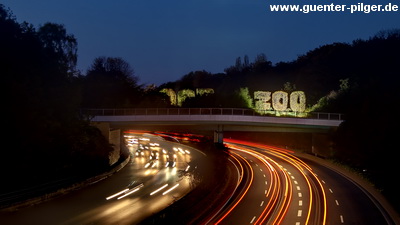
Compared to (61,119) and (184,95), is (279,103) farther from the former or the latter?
(184,95)

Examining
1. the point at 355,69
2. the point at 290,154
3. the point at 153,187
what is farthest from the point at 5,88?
the point at 355,69

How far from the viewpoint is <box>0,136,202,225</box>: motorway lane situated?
933 inches

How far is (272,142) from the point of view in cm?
7119

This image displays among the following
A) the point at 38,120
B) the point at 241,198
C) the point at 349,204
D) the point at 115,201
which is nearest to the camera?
the point at 349,204

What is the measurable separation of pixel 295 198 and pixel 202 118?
940 inches

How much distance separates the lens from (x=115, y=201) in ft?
94.2

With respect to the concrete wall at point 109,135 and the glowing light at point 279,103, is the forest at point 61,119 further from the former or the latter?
the glowing light at point 279,103

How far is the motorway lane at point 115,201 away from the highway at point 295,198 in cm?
496

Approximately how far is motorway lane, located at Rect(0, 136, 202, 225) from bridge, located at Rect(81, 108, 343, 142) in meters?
7.95

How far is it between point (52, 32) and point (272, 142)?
130ft

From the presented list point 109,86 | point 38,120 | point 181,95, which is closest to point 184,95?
point 181,95

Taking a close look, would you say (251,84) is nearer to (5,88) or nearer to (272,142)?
(272,142)

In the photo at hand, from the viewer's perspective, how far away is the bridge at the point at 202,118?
51.4 m

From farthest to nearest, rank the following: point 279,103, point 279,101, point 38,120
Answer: point 279,101
point 279,103
point 38,120
